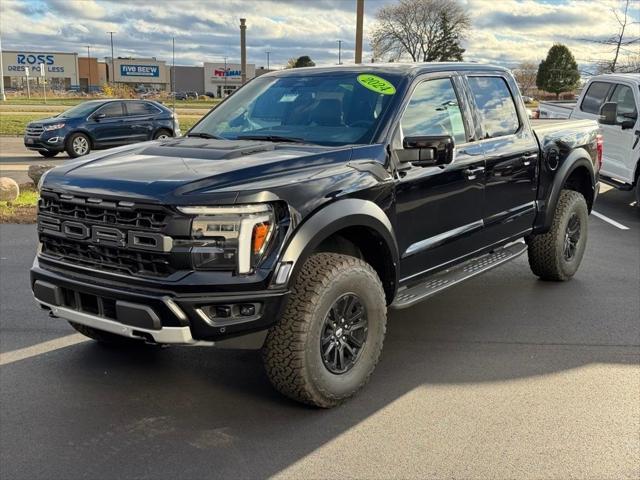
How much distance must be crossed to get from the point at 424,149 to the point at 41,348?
9.56ft

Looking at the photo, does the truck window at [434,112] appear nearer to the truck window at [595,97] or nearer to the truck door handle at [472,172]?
the truck door handle at [472,172]

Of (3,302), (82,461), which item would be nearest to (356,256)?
(82,461)

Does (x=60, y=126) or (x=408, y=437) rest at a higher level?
(x=60, y=126)

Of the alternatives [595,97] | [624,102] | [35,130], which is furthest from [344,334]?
[35,130]

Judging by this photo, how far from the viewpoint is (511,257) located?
5.35 meters

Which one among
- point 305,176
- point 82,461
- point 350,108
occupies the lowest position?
point 82,461

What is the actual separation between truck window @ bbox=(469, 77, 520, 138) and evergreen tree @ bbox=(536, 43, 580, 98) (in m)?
50.7

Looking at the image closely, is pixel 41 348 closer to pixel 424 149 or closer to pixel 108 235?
pixel 108 235

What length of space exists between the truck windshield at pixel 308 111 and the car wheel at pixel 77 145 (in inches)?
528

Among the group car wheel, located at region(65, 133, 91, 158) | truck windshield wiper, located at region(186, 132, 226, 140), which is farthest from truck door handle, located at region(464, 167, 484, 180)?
car wheel, located at region(65, 133, 91, 158)

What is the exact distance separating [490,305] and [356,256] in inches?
83.9

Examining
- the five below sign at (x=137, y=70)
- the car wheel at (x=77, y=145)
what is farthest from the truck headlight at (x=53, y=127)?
the five below sign at (x=137, y=70)

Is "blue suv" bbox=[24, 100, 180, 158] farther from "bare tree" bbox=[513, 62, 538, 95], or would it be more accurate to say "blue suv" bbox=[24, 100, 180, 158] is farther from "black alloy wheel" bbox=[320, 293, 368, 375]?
"bare tree" bbox=[513, 62, 538, 95]

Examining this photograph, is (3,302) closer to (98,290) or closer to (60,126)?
(98,290)
